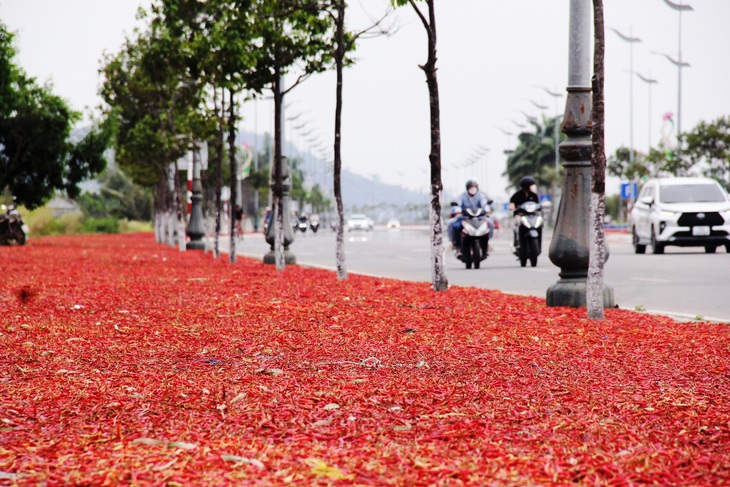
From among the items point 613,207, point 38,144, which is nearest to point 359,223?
point 613,207

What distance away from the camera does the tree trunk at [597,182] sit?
10.1 m

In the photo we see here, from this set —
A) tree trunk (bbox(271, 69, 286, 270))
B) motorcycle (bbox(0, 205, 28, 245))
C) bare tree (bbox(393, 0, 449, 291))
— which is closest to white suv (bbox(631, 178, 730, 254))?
tree trunk (bbox(271, 69, 286, 270))

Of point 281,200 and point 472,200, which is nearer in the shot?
point 281,200

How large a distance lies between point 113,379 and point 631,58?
239 feet

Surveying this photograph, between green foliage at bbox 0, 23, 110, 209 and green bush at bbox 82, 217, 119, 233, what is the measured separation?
3207 cm

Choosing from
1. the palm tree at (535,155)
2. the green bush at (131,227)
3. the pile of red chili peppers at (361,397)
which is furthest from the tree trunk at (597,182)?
the palm tree at (535,155)

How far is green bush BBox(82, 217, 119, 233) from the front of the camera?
251 ft

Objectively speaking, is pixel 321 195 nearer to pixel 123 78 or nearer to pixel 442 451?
pixel 123 78

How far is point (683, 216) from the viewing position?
26.0 meters

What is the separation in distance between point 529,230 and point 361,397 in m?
16.3

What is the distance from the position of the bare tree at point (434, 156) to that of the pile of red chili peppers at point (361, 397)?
2.62 m

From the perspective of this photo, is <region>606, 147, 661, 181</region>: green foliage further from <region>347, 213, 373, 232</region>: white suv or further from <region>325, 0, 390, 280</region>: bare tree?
<region>325, 0, 390, 280</region>: bare tree

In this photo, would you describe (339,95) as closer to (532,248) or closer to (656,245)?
(532,248)

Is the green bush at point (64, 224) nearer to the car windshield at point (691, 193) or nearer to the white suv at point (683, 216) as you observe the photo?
the white suv at point (683, 216)
